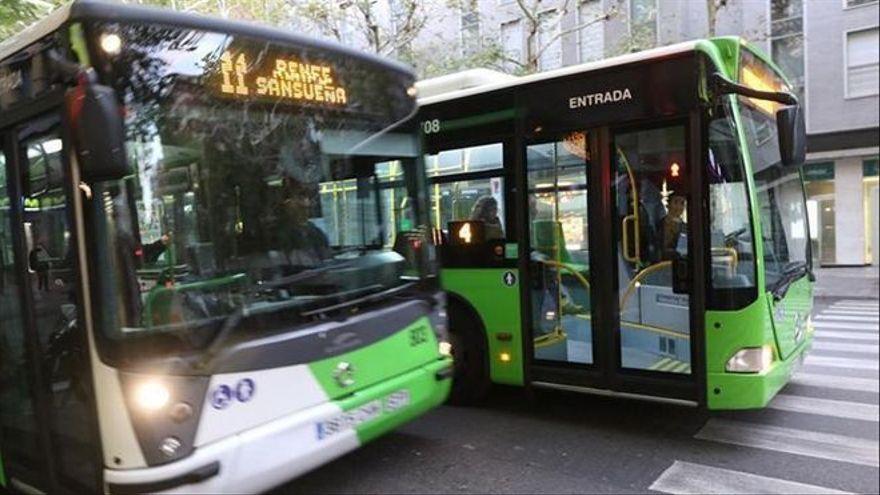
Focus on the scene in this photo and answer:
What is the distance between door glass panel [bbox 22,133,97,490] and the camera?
→ 3209mm

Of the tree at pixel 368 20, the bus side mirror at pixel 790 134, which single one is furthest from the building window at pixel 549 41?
the bus side mirror at pixel 790 134

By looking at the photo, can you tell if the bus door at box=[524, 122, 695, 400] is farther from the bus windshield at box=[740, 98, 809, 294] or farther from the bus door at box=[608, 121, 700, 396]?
the bus windshield at box=[740, 98, 809, 294]

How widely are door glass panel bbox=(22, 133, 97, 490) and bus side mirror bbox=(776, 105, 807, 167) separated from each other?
157 inches

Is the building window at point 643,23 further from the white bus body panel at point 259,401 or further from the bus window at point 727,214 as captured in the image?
the white bus body panel at point 259,401

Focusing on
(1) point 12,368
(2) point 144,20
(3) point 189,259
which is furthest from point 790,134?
(1) point 12,368

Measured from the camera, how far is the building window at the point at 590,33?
3.54 metres

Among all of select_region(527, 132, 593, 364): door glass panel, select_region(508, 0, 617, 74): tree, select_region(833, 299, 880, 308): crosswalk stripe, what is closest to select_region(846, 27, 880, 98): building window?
select_region(833, 299, 880, 308): crosswalk stripe

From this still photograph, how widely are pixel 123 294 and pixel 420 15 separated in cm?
218

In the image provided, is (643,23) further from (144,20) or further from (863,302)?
(863,302)

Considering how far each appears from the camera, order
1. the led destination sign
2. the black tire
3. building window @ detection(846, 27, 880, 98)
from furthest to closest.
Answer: the black tire
the led destination sign
building window @ detection(846, 27, 880, 98)

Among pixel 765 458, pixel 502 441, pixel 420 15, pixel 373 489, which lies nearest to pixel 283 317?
pixel 373 489

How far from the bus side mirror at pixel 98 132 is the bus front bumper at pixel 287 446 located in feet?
4.19

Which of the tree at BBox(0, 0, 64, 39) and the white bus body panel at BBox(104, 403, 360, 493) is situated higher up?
the tree at BBox(0, 0, 64, 39)

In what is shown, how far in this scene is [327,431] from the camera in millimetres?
3600
